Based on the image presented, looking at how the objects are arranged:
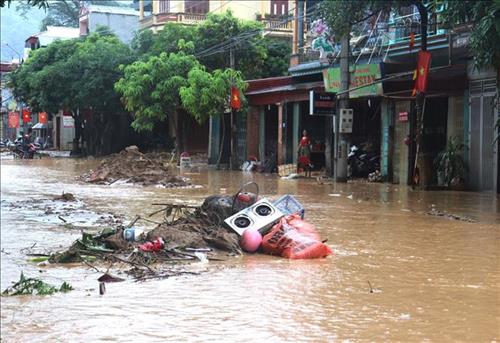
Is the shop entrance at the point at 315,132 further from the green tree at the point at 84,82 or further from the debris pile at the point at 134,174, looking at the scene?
the green tree at the point at 84,82

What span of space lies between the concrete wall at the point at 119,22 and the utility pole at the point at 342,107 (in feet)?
134

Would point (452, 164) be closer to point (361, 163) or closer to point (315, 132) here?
point (361, 163)

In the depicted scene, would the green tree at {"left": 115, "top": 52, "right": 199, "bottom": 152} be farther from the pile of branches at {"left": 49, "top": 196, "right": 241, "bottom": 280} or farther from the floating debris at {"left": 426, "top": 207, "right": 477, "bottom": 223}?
the pile of branches at {"left": 49, "top": 196, "right": 241, "bottom": 280}

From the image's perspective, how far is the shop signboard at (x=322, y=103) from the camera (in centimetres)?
2403

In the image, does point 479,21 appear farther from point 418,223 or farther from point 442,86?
point 442,86

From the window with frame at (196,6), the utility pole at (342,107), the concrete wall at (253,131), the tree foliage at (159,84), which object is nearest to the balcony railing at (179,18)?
the window with frame at (196,6)

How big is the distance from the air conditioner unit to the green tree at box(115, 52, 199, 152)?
25.0 m

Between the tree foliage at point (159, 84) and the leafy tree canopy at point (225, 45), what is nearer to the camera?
the tree foliage at point (159, 84)

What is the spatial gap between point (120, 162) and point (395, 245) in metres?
15.7

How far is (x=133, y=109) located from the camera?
3725 centimetres

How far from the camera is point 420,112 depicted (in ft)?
61.2

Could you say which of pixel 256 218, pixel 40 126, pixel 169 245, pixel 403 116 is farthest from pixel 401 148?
pixel 40 126

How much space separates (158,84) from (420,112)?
1834cm

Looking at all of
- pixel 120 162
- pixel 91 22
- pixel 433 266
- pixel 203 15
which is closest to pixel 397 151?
pixel 120 162
